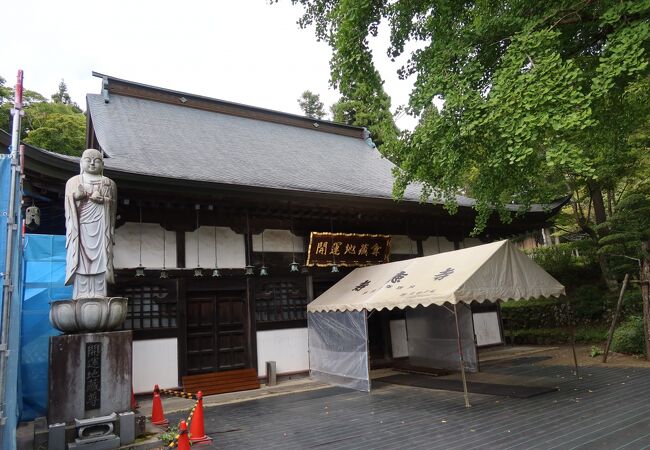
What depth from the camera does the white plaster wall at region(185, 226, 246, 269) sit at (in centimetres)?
1019

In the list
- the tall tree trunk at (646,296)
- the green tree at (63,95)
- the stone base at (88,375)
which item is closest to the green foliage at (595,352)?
the tall tree trunk at (646,296)

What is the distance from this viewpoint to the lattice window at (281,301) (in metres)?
10.9

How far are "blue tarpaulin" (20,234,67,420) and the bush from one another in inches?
516

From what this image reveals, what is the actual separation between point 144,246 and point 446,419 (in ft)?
23.6

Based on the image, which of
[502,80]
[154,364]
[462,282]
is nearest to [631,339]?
[462,282]

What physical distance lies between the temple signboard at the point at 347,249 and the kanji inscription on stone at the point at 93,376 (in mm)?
6140

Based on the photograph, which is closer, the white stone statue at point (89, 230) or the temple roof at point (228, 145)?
the white stone statue at point (89, 230)

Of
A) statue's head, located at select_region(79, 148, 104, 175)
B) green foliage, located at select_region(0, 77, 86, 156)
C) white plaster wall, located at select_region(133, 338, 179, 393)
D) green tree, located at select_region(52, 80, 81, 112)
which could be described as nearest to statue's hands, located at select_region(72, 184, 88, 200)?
Result: statue's head, located at select_region(79, 148, 104, 175)

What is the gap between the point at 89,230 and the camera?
659 cm

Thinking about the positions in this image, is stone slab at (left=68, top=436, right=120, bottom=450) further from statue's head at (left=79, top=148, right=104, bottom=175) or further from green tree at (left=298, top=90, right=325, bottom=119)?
green tree at (left=298, top=90, right=325, bottom=119)

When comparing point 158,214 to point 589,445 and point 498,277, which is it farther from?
point 589,445

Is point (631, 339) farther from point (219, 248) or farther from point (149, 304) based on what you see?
point (149, 304)

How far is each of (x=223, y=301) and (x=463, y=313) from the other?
585 centimetres

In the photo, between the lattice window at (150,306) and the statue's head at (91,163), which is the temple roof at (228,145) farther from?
the lattice window at (150,306)
